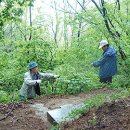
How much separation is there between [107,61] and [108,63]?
0.08 metres

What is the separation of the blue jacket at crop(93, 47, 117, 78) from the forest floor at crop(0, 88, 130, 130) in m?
0.82

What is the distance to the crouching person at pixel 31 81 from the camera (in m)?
9.99

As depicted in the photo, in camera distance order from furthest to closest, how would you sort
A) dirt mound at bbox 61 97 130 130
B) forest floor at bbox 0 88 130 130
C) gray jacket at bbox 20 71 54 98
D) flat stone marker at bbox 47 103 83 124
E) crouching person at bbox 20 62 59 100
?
gray jacket at bbox 20 71 54 98
crouching person at bbox 20 62 59 100
flat stone marker at bbox 47 103 83 124
forest floor at bbox 0 88 130 130
dirt mound at bbox 61 97 130 130

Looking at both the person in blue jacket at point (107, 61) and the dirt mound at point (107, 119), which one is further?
the person in blue jacket at point (107, 61)

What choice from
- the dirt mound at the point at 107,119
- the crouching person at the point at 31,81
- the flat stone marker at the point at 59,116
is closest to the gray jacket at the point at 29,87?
the crouching person at the point at 31,81

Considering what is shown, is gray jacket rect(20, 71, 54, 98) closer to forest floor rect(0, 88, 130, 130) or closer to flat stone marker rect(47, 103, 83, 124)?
forest floor rect(0, 88, 130, 130)

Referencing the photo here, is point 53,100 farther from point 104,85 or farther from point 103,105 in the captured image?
point 103,105

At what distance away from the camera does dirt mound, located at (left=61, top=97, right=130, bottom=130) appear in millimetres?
5188

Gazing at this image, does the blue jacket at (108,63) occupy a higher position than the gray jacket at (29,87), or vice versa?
the blue jacket at (108,63)

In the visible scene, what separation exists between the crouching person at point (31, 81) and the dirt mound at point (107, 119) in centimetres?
408

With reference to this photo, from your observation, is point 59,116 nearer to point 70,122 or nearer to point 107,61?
point 70,122

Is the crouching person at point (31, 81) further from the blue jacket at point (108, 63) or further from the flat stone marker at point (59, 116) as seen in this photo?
the flat stone marker at point (59, 116)

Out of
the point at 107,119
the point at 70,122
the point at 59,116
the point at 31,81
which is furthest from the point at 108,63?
the point at 107,119

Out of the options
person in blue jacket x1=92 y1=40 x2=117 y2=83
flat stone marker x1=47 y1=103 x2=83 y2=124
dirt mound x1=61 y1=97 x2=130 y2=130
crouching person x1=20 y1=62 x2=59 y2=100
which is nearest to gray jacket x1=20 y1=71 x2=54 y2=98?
crouching person x1=20 y1=62 x2=59 y2=100
